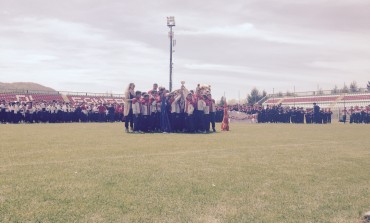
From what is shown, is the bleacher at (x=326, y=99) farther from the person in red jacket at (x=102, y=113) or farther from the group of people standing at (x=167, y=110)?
the group of people standing at (x=167, y=110)

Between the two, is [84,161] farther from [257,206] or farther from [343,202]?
[343,202]

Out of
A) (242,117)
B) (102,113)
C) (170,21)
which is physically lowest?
(242,117)

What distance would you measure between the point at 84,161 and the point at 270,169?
11.9 ft

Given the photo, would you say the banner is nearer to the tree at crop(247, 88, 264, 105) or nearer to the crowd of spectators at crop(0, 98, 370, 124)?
the crowd of spectators at crop(0, 98, 370, 124)

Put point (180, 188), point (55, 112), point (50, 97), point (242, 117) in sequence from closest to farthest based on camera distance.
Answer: point (180, 188) → point (55, 112) → point (242, 117) → point (50, 97)

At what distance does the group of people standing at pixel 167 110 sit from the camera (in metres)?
18.9

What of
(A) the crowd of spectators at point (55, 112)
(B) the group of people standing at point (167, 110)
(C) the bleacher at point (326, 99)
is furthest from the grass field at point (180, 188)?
(C) the bleacher at point (326, 99)

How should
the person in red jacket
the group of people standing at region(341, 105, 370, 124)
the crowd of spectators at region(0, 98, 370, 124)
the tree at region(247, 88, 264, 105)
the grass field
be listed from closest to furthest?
the grass field, the crowd of spectators at region(0, 98, 370, 124), the person in red jacket, the group of people standing at region(341, 105, 370, 124), the tree at region(247, 88, 264, 105)

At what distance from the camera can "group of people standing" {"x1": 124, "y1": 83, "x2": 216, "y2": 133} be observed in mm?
18938

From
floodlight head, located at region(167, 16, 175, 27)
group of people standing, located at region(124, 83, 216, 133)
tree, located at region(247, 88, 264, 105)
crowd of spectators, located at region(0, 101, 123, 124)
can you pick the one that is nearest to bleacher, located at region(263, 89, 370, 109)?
tree, located at region(247, 88, 264, 105)

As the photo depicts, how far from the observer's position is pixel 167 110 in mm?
19906

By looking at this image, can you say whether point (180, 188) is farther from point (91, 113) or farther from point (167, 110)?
point (91, 113)

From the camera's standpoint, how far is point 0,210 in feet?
13.8

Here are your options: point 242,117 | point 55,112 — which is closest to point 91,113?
point 55,112
